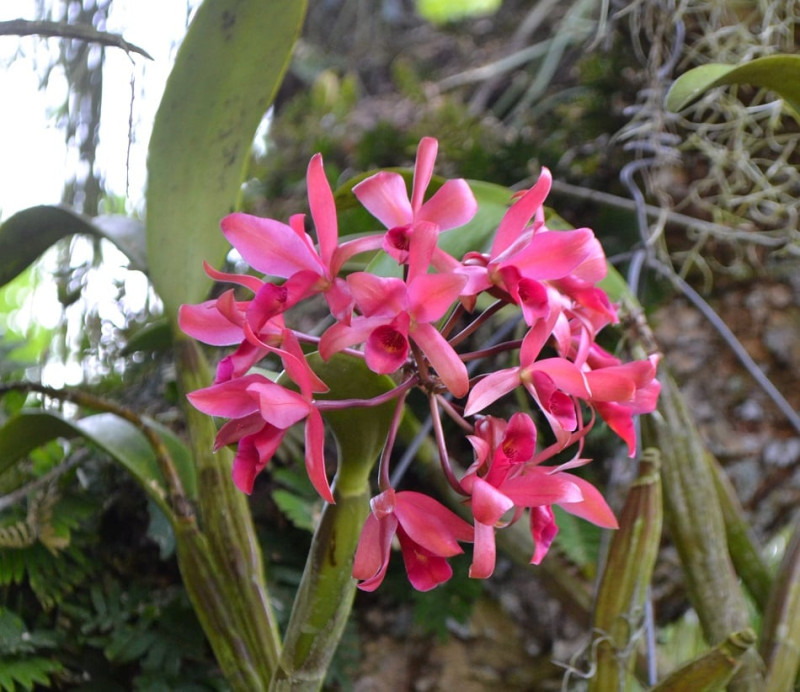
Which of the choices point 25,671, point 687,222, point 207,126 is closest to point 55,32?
point 207,126

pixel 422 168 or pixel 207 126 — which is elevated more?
pixel 207 126

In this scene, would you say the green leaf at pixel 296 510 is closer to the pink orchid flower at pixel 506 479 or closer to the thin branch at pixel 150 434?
the thin branch at pixel 150 434

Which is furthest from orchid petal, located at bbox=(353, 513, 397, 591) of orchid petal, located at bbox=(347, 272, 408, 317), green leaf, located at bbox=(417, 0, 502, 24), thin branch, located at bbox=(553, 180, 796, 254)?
green leaf, located at bbox=(417, 0, 502, 24)

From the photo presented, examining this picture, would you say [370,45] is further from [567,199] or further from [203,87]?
[203,87]

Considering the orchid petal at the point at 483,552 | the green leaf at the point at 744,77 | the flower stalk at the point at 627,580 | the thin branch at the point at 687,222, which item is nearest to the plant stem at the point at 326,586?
the orchid petal at the point at 483,552

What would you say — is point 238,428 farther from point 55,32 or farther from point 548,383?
point 55,32

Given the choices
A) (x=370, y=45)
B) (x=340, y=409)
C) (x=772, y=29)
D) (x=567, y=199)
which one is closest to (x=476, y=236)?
(x=340, y=409)

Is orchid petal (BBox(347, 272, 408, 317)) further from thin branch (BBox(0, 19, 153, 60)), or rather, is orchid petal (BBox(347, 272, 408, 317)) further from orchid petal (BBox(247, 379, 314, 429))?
thin branch (BBox(0, 19, 153, 60))
